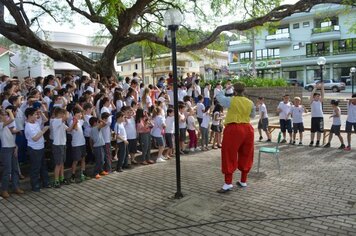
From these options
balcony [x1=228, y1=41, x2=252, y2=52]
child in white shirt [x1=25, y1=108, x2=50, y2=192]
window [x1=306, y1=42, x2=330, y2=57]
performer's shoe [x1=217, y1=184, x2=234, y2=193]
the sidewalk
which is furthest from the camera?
balcony [x1=228, y1=41, x2=252, y2=52]

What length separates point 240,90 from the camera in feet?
21.9

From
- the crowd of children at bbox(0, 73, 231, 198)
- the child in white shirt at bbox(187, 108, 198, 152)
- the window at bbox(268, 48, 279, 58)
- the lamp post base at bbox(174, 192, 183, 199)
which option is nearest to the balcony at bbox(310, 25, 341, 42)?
the window at bbox(268, 48, 279, 58)

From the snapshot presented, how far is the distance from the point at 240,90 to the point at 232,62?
50784 mm

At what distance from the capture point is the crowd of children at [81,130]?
23.1ft

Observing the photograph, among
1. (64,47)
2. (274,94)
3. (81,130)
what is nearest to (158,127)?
(81,130)

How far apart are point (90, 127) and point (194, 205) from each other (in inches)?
143

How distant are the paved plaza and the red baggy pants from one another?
532 mm

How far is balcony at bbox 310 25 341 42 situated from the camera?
1759 inches

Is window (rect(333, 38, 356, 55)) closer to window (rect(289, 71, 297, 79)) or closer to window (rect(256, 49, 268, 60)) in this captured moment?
window (rect(289, 71, 297, 79))

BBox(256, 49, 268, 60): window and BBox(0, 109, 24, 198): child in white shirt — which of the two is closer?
BBox(0, 109, 24, 198): child in white shirt

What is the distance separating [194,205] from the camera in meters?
6.02

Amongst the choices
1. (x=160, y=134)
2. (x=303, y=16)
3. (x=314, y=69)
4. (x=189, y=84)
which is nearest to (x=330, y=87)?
(x=314, y=69)

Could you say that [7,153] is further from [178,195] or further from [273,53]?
[273,53]

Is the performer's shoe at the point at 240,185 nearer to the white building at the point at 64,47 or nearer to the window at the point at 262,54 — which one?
the white building at the point at 64,47
